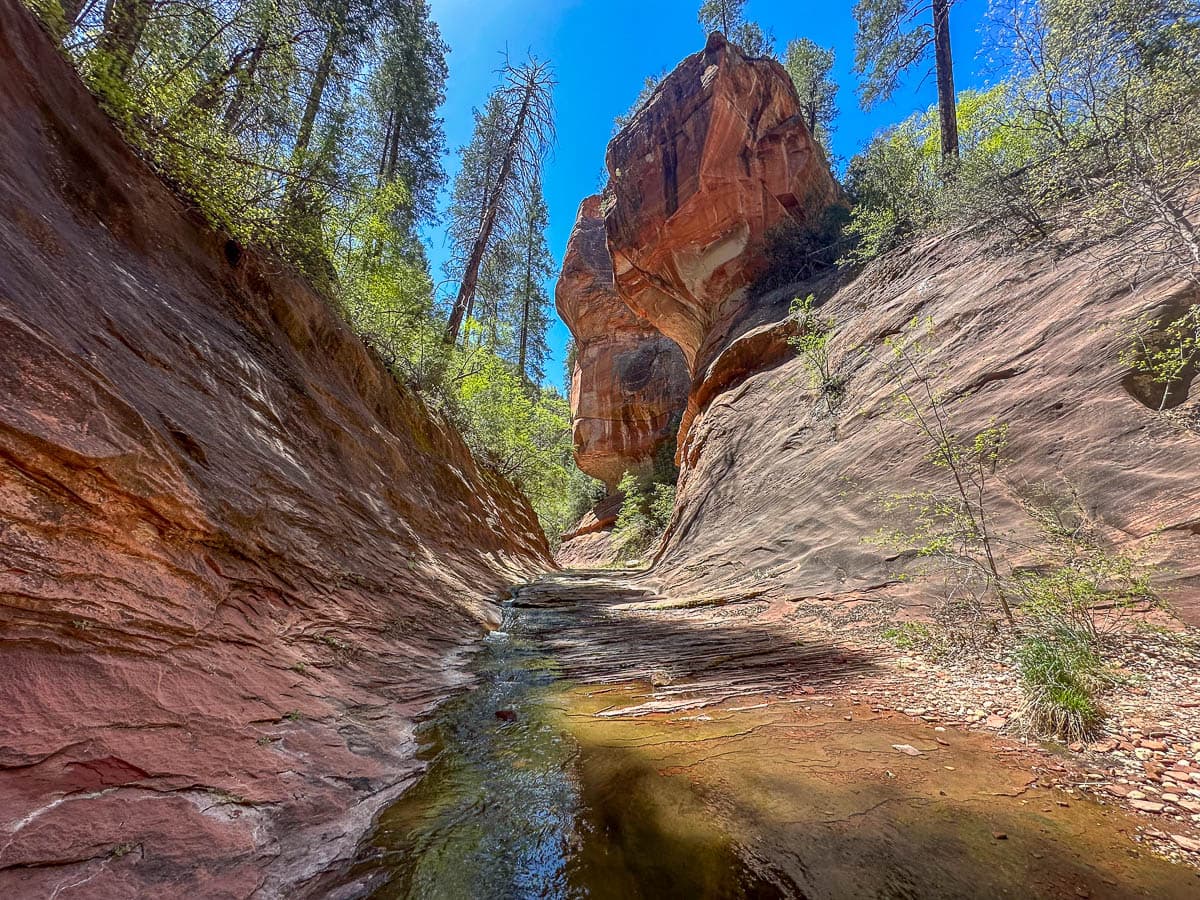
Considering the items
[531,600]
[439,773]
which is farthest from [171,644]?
[531,600]

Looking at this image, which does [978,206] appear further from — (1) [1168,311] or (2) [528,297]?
(2) [528,297]

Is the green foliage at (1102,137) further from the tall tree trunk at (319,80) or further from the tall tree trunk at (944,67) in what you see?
the tall tree trunk at (319,80)

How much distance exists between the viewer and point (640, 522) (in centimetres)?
2050

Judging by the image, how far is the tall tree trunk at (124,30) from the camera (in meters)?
5.59

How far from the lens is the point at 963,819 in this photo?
79.0 inches

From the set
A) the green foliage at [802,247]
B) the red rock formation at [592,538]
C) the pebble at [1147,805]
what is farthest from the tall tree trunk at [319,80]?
the red rock formation at [592,538]

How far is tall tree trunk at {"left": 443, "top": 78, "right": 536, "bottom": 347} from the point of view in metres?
14.8

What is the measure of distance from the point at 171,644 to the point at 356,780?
1325 millimetres

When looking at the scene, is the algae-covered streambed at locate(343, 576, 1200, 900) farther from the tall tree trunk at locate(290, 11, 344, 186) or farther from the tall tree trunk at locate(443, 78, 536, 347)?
the tall tree trunk at locate(290, 11, 344, 186)

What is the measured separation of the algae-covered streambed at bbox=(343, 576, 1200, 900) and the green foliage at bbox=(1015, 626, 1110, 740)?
0.39 metres

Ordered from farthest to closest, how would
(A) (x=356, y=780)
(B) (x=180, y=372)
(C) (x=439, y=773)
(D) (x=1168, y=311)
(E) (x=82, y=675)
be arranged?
(D) (x=1168, y=311), (B) (x=180, y=372), (C) (x=439, y=773), (A) (x=356, y=780), (E) (x=82, y=675)

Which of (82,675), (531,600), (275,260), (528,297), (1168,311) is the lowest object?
(531,600)

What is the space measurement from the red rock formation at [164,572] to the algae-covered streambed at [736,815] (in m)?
0.51

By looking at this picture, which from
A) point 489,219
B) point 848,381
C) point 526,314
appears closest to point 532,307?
point 526,314
